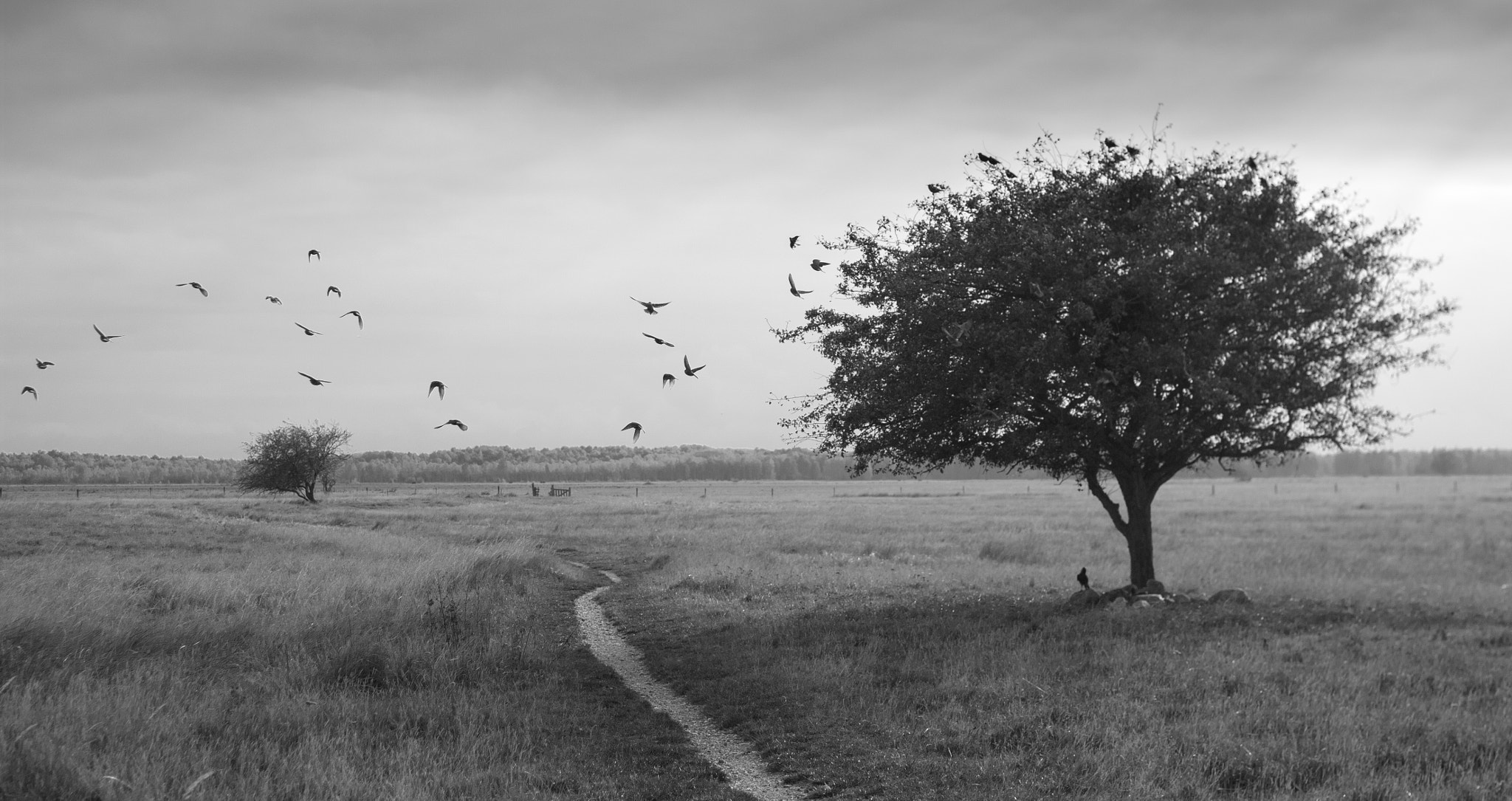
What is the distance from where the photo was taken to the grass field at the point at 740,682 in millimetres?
10039

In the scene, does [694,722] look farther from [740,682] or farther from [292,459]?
[292,459]

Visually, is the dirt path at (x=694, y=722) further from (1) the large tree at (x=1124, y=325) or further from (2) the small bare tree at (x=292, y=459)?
(2) the small bare tree at (x=292, y=459)

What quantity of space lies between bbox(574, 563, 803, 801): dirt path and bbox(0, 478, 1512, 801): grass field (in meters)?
0.27

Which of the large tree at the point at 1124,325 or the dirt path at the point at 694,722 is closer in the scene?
the dirt path at the point at 694,722

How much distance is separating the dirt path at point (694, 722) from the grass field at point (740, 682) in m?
0.27

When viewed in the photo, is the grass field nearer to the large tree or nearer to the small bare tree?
the large tree

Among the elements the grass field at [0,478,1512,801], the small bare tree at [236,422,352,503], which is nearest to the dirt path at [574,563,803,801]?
the grass field at [0,478,1512,801]

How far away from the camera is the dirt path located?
10.2 metres

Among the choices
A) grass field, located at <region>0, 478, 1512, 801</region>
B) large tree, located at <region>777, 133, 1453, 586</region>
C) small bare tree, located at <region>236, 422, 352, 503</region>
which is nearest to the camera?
grass field, located at <region>0, 478, 1512, 801</region>

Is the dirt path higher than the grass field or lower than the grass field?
lower

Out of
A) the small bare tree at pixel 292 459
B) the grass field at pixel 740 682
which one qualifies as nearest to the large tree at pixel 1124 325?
the grass field at pixel 740 682

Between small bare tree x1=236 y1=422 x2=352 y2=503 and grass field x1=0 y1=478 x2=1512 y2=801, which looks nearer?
grass field x1=0 y1=478 x2=1512 y2=801

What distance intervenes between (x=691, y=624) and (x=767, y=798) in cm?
1060

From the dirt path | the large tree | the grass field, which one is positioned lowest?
the dirt path
